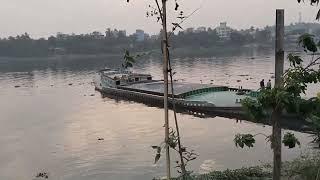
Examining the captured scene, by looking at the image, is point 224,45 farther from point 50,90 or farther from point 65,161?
point 65,161

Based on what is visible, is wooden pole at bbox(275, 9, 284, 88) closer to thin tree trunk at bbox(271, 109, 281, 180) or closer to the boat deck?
thin tree trunk at bbox(271, 109, 281, 180)

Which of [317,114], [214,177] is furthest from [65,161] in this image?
[317,114]

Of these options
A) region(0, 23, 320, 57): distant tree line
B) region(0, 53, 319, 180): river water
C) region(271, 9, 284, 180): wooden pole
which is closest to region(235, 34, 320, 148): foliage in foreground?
region(271, 9, 284, 180): wooden pole

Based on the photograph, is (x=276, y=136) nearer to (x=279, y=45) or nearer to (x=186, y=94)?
(x=279, y=45)

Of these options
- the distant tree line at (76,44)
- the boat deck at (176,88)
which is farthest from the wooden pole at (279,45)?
the distant tree line at (76,44)

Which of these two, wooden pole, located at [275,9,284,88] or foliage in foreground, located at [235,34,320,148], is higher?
wooden pole, located at [275,9,284,88]

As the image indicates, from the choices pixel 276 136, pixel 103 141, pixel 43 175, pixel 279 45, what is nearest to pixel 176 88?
pixel 103 141

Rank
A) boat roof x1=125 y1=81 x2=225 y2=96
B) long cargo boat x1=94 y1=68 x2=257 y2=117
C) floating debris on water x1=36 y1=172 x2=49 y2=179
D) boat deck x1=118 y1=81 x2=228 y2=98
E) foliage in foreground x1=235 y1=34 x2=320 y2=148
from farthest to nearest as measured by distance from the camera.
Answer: boat roof x1=125 y1=81 x2=225 y2=96 → boat deck x1=118 y1=81 x2=228 y2=98 → long cargo boat x1=94 y1=68 x2=257 y2=117 → floating debris on water x1=36 y1=172 x2=49 y2=179 → foliage in foreground x1=235 y1=34 x2=320 y2=148

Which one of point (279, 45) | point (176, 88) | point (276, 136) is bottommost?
point (176, 88)

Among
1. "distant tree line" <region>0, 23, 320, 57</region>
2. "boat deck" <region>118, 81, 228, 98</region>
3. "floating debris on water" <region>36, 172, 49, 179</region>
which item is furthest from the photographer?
"distant tree line" <region>0, 23, 320, 57</region>

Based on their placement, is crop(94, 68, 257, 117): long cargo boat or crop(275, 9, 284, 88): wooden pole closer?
crop(275, 9, 284, 88): wooden pole

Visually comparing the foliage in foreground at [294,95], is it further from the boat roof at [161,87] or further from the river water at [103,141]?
the boat roof at [161,87]

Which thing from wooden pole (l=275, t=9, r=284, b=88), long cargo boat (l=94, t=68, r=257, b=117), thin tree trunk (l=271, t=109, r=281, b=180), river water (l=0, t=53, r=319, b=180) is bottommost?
river water (l=0, t=53, r=319, b=180)

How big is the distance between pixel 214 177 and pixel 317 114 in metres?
10.2
